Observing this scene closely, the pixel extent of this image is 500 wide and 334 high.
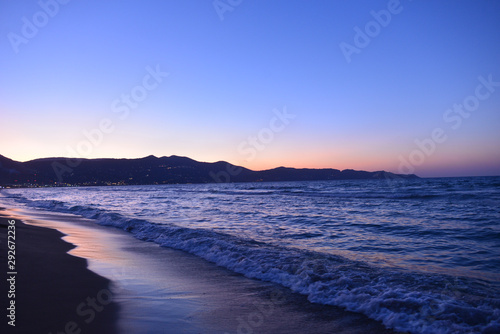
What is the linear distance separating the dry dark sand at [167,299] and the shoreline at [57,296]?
14 millimetres

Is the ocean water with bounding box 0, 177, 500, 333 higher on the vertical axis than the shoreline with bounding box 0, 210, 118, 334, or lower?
lower

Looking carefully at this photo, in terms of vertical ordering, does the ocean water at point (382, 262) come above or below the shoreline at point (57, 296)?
below

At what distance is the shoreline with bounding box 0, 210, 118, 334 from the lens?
4.43 metres

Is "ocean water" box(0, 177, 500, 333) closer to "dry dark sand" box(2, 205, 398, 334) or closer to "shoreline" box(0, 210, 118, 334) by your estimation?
"dry dark sand" box(2, 205, 398, 334)

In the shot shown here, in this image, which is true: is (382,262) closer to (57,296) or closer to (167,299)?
(167,299)

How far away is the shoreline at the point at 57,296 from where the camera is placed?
4.43 m

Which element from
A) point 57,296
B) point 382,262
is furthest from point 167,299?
point 382,262

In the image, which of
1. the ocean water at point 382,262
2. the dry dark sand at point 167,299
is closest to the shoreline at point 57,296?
the dry dark sand at point 167,299

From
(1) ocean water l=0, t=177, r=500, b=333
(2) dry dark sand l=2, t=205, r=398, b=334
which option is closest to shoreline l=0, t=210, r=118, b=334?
(2) dry dark sand l=2, t=205, r=398, b=334

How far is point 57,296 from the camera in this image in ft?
18.3

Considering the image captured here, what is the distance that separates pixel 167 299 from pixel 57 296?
195cm

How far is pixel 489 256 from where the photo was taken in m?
9.04

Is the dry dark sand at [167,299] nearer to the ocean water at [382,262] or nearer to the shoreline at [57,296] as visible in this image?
the shoreline at [57,296]

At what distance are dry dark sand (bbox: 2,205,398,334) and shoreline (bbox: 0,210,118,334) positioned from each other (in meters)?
0.01
